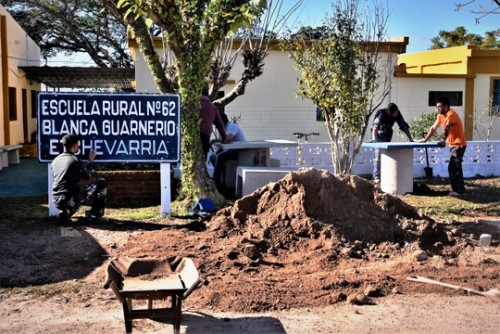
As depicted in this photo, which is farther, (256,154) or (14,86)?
(14,86)

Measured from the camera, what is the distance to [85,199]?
909 centimetres

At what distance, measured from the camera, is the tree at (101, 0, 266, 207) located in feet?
31.5

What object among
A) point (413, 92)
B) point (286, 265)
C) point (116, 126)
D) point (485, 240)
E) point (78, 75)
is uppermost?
point (78, 75)

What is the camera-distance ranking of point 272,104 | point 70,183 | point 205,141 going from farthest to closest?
point 272,104 → point 205,141 → point 70,183

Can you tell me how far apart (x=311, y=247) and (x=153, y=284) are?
2.62 m

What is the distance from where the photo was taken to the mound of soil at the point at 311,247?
20.1ft

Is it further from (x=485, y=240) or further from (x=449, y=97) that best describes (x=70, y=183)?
(x=449, y=97)

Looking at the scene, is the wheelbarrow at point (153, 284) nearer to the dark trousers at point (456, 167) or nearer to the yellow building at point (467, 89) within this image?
the dark trousers at point (456, 167)

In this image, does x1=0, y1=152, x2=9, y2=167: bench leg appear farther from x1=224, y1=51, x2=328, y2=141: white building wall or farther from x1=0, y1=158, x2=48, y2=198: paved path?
x1=224, y1=51, x2=328, y2=141: white building wall

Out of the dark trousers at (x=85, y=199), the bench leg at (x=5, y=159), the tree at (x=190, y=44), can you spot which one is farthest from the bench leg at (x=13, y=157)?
the dark trousers at (x=85, y=199)

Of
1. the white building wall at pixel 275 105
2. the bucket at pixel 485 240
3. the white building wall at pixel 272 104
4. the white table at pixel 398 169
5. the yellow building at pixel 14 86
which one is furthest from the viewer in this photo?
the yellow building at pixel 14 86

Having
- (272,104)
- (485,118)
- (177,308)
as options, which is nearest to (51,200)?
(177,308)

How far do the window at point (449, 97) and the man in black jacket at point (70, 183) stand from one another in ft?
46.0

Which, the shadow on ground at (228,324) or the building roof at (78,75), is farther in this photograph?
the building roof at (78,75)
